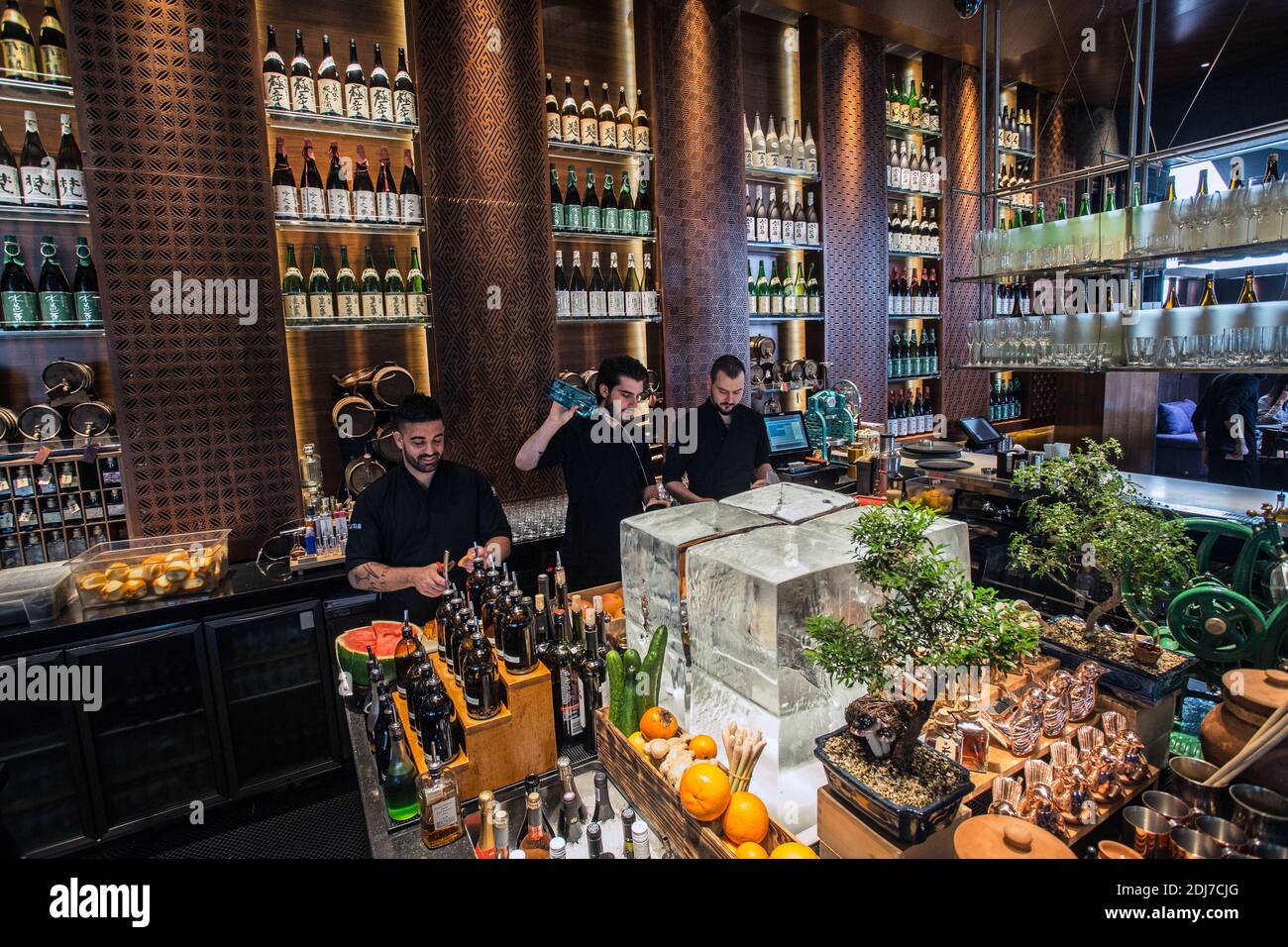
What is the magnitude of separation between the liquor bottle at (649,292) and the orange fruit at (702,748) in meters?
3.12

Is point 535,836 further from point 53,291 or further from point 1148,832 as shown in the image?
point 53,291

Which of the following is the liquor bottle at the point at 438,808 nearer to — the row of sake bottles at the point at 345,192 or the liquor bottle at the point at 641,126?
the row of sake bottles at the point at 345,192

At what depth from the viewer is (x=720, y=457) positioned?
334cm

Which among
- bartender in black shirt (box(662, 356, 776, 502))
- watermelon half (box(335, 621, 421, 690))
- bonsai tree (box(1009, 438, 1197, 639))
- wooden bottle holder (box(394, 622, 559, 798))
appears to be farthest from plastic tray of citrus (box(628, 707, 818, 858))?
bartender in black shirt (box(662, 356, 776, 502))

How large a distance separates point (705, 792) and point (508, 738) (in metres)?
0.48

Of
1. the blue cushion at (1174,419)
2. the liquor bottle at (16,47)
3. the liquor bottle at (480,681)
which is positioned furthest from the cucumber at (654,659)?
the blue cushion at (1174,419)

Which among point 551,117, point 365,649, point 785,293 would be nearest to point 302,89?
point 551,117

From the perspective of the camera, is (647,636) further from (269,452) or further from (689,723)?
(269,452)

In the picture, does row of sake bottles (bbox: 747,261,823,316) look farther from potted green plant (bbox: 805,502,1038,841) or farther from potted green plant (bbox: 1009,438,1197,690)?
potted green plant (bbox: 805,502,1038,841)

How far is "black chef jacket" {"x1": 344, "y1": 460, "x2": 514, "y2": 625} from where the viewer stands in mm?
2455

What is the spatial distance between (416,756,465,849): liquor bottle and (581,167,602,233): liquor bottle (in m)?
3.30

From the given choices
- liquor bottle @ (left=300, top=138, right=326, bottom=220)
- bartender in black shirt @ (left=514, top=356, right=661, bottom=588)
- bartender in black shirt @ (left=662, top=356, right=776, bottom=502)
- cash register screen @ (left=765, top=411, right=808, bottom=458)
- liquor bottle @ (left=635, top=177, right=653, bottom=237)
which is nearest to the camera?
bartender in black shirt @ (left=514, top=356, right=661, bottom=588)

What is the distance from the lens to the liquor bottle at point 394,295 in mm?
3324
